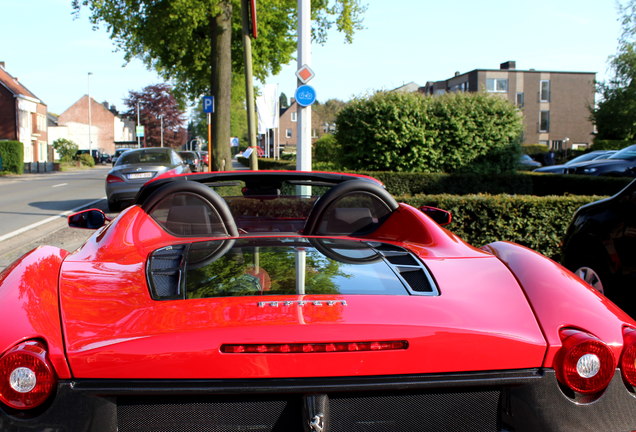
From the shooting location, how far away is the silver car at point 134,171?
16141 mm

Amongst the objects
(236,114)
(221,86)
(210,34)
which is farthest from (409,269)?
(236,114)

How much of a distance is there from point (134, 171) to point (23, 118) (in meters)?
47.9

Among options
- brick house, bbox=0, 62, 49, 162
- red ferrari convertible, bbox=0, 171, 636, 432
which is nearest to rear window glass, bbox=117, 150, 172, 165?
red ferrari convertible, bbox=0, 171, 636, 432

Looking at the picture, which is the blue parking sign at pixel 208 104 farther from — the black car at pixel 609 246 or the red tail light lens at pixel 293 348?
the red tail light lens at pixel 293 348

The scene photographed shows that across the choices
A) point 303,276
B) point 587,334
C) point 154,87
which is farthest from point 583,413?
point 154,87

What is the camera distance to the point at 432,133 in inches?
671

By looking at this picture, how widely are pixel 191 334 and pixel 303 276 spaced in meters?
0.66

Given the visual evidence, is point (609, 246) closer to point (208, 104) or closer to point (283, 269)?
point (283, 269)

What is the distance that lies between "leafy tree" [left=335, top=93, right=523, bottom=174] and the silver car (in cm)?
499

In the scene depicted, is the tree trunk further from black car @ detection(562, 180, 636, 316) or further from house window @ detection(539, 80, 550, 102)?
house window @ detection(539, 80, 550, 102)

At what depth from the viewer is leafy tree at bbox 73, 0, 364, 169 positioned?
19.9 meters

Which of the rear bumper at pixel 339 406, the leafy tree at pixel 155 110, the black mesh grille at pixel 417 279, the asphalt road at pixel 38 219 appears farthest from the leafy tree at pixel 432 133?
the leafy tree at pixel 155 110

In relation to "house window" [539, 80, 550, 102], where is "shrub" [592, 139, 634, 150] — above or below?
below

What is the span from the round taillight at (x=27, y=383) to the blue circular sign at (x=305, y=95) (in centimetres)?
971
